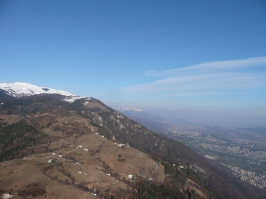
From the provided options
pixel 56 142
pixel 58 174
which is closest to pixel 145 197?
pixel 58 174

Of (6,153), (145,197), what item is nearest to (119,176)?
(145,197)

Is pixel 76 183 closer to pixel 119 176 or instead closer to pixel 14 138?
pixel 119 176

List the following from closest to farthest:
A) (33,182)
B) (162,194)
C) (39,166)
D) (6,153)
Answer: (33,182) → (39,166) → (162,194) → (6,153)

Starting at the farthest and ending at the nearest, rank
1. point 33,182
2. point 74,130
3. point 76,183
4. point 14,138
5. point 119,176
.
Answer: point 74,130 → point 14,138 → point 119,176 → point 76,183 → point 33,182

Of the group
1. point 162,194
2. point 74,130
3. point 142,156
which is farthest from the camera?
point 74,130

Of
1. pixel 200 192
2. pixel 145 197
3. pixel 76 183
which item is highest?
pixel 76 183

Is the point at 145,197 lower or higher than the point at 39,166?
lower

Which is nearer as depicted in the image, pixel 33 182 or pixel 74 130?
pixel 33 182

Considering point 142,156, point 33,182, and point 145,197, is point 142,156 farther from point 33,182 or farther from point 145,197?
point 33,182

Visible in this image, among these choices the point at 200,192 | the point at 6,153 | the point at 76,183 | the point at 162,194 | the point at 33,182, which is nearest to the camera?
the point at 33,182
